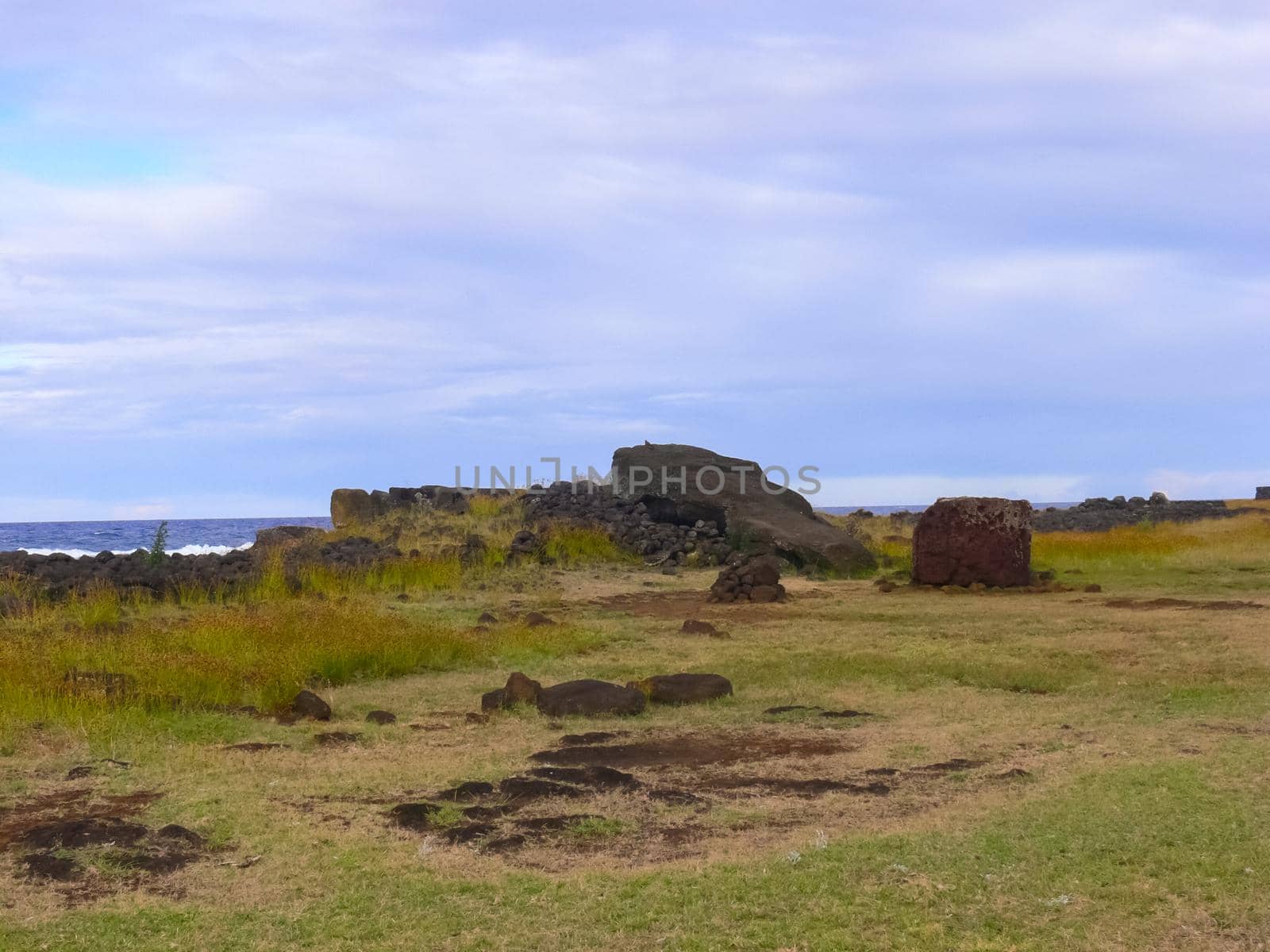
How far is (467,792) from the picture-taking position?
5023mm

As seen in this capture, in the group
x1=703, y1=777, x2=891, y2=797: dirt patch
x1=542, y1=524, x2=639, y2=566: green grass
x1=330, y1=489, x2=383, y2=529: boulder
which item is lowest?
x1=703, y1=777, x2=891, y2=797: dirt patch

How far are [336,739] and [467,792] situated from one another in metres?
1.54

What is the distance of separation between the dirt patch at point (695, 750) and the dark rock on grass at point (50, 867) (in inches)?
84.9

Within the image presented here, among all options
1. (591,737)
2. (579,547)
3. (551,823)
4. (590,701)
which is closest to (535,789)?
(551,823)

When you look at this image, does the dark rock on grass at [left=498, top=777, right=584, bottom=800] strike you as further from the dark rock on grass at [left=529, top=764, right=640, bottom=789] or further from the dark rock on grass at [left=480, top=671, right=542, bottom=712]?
the dark rock on grass at [left=480, top=671, right=542, bottom=712]

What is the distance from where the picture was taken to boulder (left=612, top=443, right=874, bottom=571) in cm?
1808

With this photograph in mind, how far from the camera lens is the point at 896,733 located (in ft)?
20.6

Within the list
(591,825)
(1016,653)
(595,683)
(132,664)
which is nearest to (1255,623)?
(1016,653)

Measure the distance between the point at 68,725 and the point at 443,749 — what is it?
2087 millimetres

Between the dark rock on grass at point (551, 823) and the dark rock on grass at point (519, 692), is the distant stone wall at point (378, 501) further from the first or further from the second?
the dark rock on grass at point (551, 823)

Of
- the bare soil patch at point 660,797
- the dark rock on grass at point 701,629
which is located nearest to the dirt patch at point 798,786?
the bare soil patch at point 660,797

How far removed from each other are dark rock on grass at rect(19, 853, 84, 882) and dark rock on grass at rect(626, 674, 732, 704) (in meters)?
3.67

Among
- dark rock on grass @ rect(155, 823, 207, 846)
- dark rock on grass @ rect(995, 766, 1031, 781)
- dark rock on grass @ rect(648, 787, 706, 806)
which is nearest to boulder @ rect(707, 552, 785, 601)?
dark rock on grass @ rect(995, 766, 1031, 781)

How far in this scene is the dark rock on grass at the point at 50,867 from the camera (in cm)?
395
